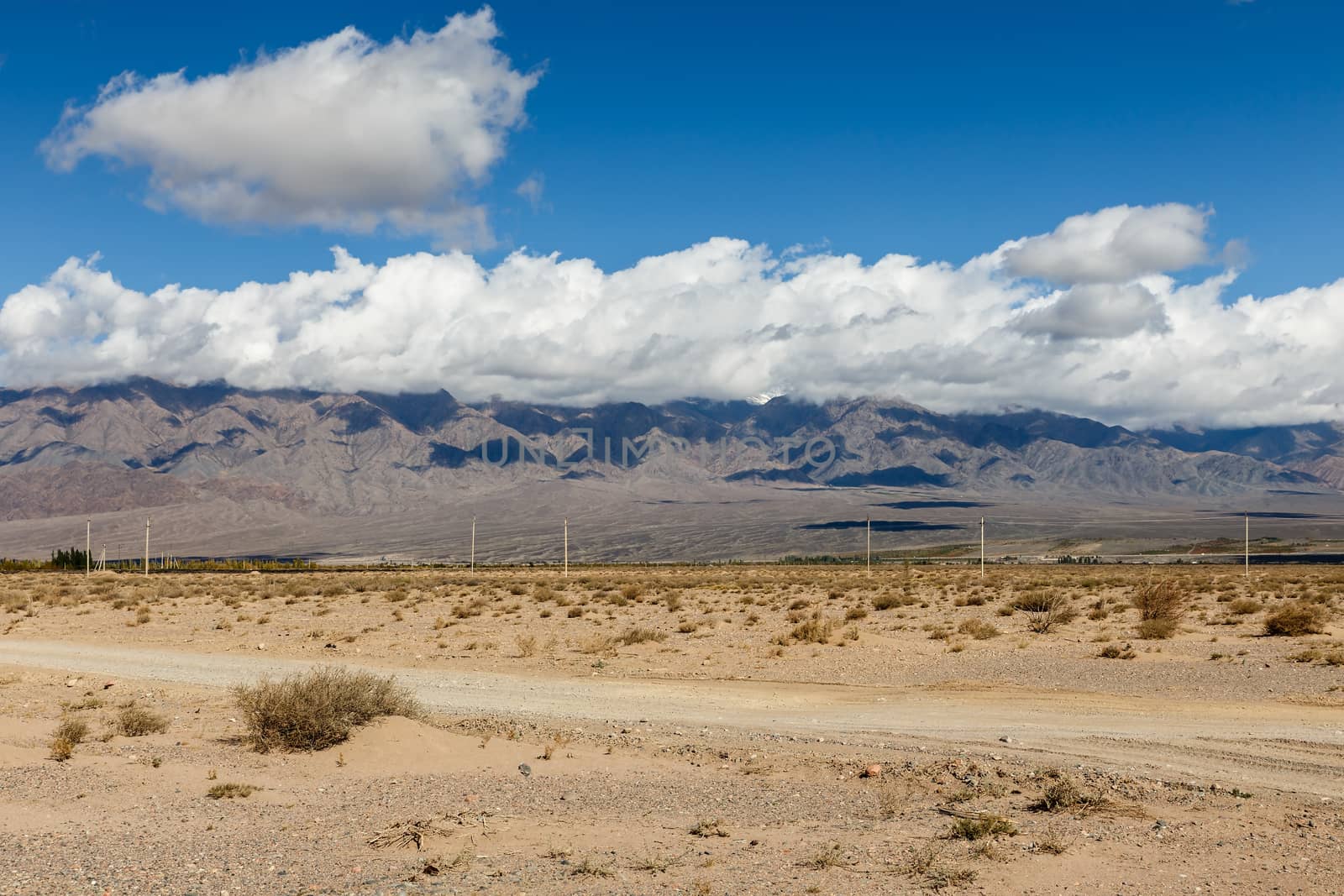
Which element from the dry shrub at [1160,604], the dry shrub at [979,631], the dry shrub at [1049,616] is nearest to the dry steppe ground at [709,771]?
the dry shrub at [979,631]

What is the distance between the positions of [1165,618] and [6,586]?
64646mm

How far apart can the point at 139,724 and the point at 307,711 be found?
11.1 ft

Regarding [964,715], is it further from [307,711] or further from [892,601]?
[892,601]

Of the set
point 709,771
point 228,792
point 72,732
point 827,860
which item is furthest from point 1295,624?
point 72,732

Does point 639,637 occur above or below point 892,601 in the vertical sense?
above

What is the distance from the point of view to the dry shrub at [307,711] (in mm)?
14211

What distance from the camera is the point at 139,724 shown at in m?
15.6

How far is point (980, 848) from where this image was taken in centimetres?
952

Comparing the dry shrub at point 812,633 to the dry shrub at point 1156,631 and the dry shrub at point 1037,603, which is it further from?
the dry shrub at point 1037,603

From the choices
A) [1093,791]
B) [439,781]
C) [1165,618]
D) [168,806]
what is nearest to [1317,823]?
[1093,791]

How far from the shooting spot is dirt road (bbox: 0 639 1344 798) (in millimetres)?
13344

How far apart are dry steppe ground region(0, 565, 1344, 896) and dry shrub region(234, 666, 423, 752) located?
307 millimetres

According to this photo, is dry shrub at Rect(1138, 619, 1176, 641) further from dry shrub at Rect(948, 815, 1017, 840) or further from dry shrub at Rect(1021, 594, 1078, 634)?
dry shrub at Rect(948, 815, 1017, 840)

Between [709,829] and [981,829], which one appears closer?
[981,829]
